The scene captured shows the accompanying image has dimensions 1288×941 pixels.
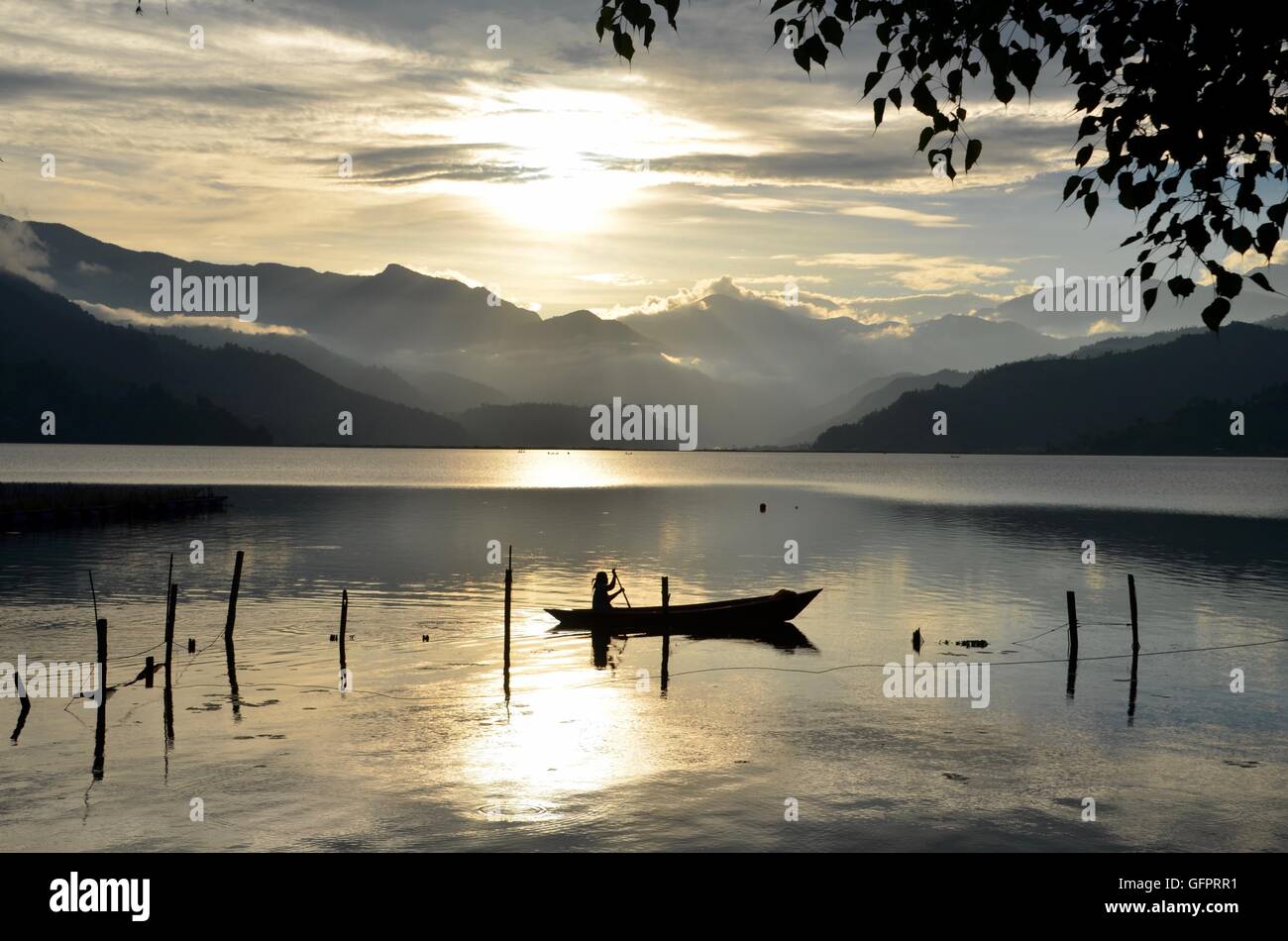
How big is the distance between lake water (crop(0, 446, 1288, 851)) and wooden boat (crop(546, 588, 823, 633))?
0.94m

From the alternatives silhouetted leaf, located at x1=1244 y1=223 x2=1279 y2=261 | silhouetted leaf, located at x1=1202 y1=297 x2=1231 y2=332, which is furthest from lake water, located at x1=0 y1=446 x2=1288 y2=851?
silhouetted leaf, located at x1=1244 y1=223 x2=1279 y2=261

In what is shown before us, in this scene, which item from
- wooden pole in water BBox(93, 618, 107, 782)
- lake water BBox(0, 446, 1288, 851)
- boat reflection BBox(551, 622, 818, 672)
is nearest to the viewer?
lake water BBox(0, 446, 1288, 851)

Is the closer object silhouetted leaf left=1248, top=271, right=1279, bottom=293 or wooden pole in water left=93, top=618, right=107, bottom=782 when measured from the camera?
silhouetted leaf left=1248, top=271, right=1279, bottom=293

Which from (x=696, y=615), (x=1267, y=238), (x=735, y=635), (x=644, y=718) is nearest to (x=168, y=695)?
(x=644, y=718)

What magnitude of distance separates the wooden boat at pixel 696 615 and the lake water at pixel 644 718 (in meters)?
0.94

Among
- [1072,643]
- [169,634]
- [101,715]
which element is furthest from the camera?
[1072,643]

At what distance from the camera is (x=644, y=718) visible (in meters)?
33.4

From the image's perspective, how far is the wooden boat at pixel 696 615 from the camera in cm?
4828

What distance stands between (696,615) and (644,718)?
16065 millimetres

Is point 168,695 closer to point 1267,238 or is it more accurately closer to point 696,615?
point 696,615

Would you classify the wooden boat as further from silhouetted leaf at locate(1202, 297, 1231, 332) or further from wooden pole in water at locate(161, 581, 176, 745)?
silhouetted leaf at locate(1202, 297, 1231, 332)

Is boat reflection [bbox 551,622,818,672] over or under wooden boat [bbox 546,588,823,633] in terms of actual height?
under

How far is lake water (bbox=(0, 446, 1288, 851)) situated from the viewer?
75.2 ft
